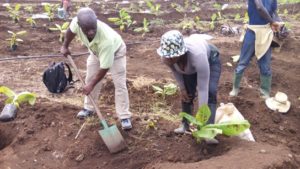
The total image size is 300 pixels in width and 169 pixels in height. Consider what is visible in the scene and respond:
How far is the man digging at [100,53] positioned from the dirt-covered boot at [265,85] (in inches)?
92.0

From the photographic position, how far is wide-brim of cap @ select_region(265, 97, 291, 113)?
6.05m

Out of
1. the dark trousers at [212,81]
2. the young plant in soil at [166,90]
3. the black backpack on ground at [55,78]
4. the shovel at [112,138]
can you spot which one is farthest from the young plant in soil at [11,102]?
the dark trousers at [212,81]

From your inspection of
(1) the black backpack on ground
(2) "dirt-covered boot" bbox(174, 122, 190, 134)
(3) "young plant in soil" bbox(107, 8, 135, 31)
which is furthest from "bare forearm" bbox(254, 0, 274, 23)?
(3) "young plant in soil" bbox(107, 8, 135, 31)

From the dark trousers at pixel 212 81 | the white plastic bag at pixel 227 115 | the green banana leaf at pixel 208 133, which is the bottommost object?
the white plastic bag at pixel 227 115

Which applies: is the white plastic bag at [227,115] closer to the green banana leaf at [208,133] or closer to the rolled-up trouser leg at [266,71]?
the green banana leaf at [208,133]

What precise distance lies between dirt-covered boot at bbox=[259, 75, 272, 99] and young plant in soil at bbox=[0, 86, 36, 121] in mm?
3249

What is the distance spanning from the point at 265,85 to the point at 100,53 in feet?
9.47

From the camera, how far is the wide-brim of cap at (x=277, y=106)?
6.05 meters

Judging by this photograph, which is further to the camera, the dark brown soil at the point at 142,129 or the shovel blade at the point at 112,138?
the shovel blade at the point at 112,138

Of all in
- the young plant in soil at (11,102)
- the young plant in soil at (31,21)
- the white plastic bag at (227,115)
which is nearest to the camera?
the white plastic bag at (227,115)

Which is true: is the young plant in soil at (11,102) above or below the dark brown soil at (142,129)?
above

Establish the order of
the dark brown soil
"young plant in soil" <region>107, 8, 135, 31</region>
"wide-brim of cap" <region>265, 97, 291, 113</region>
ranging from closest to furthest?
the dark brown soil < "wide-brim of cap" <region>265, 97, 291, 113</region> < "young plant in soil" <region>107, 8, 135, 31</region>

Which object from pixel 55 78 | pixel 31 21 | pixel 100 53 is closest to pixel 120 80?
pixel 100 53

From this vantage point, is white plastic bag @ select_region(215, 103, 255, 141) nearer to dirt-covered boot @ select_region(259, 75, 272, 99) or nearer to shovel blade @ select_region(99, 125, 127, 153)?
shovel blade @ select_region(99, 125, 127, 153)
